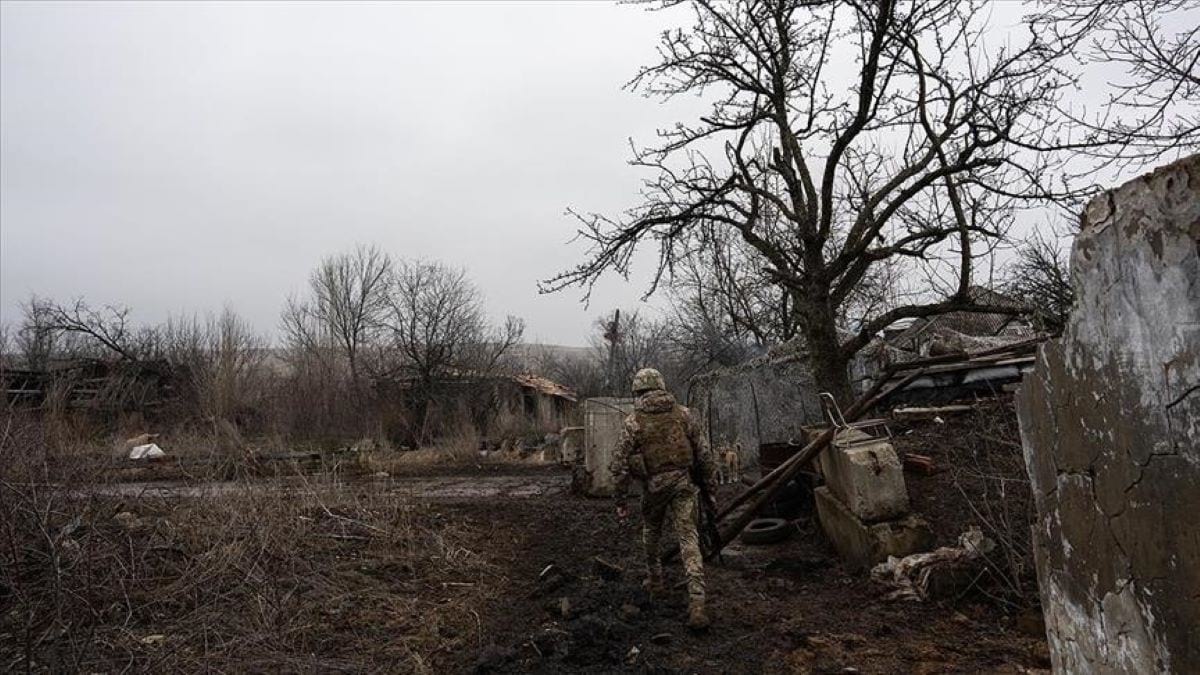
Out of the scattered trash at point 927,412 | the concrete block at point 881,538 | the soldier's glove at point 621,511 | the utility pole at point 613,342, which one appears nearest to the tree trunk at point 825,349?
the scattered trash at point 927,412

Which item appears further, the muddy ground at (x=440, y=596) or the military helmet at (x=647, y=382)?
the military helmet at (x=647, y=382)

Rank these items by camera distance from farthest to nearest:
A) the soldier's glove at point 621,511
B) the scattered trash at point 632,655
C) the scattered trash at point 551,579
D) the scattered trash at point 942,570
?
→ the soldier's glove at point 621,511 → the scattered trash at point 551,579 → the scattered trash at point 942,570 → the scattered trash at point 632,655

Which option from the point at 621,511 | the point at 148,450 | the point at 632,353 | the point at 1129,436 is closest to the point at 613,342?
the point at 632,353

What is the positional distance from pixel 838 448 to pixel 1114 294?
426 cm

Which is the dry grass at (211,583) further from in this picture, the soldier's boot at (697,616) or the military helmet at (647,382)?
the military helmet at (647,382)

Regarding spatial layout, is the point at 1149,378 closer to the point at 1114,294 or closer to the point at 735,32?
the point at 1114,294

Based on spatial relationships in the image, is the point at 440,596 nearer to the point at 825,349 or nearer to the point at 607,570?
the point at 607,570

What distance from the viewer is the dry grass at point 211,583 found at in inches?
171

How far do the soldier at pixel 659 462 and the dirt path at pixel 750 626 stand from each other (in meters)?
0.52

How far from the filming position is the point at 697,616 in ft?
17.7

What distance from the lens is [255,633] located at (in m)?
4.70

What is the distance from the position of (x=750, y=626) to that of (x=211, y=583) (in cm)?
383

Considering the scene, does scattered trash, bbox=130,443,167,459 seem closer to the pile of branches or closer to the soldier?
the soldier

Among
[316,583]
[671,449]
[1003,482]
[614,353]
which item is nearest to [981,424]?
[1003,482]
